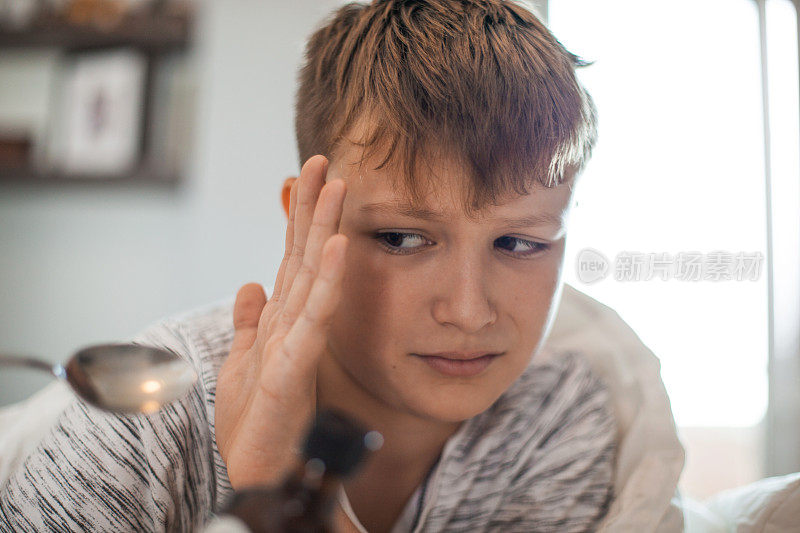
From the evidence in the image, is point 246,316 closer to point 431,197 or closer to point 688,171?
point 431,197

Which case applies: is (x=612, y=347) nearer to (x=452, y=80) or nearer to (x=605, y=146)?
(x=605, y=146)

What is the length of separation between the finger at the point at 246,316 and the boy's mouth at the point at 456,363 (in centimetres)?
15

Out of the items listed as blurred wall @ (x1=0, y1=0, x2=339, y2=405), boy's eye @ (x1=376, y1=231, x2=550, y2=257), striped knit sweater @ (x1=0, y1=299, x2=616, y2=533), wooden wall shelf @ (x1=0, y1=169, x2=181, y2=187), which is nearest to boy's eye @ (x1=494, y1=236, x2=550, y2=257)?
boy's eye @ (x1=376, y1=231, x2=550, y2=257)

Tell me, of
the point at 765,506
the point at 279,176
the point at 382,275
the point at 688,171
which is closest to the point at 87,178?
the point at 279,176

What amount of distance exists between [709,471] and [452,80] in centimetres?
55

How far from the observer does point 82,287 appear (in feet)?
4.98

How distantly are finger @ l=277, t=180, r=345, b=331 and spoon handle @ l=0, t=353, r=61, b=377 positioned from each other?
0.15 m

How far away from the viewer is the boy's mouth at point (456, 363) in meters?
0.47

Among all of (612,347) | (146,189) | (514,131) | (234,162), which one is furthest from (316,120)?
(146,189)

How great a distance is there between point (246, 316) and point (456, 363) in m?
0.20

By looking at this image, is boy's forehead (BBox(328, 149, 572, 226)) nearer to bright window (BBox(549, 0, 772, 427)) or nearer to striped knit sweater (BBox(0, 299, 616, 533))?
bright window (BBox(549, 0, 772, 427))

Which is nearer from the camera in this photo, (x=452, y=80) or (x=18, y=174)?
(x=452, y=80)

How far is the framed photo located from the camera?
1.42 metres

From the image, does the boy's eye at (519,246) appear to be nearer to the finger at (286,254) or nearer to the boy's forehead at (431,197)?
the boy's forehead at (431,197)
